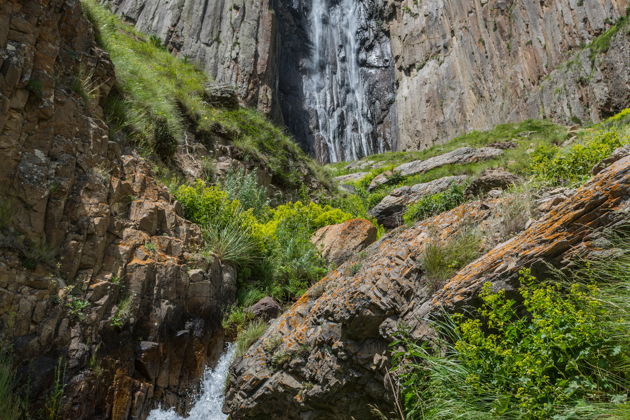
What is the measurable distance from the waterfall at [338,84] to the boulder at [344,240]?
26.8 metres

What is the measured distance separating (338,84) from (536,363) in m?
36.0

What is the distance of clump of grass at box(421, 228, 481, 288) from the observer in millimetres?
3553

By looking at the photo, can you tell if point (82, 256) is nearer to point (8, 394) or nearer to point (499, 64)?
point (8, 394)

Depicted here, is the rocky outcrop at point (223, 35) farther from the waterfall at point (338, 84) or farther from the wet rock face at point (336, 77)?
the waterfall at point (338, 84)

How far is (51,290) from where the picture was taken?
3.93 meters

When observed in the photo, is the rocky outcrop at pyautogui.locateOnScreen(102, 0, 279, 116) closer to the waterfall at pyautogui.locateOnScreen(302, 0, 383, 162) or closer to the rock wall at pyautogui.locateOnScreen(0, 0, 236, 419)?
the waterfall at pyautogui.locateOnScreen(302, 0, 383, 162)

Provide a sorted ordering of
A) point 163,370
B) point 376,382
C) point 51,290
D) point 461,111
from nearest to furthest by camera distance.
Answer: point 376,382 → point 51,290 → point 163,370 → point 461,111

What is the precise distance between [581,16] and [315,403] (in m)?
27.2

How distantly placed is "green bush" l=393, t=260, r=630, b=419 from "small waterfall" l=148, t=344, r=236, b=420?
2515 mm

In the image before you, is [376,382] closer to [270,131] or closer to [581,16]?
[270,131]

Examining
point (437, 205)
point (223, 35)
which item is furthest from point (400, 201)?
point (223, 35)

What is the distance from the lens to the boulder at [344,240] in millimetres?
6852

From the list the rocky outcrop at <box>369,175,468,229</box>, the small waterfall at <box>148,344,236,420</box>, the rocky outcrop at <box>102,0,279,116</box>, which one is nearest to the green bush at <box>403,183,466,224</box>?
the rocky outcrop at <box>369,175,468,229</box>

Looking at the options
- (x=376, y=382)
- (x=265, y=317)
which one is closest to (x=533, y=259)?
(x=376, y=382)
